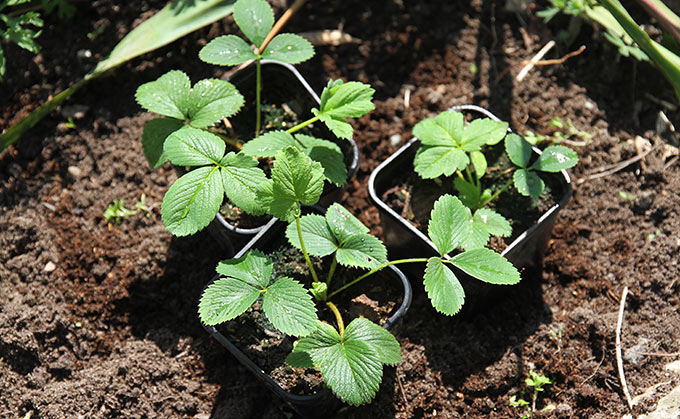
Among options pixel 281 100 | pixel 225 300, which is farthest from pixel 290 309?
pixel 281 100

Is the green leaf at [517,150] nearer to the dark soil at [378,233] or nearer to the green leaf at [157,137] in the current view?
the dark soil at [378,233]

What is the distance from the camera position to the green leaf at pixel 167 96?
4.99 ft

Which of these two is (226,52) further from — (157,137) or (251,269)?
(251,269)

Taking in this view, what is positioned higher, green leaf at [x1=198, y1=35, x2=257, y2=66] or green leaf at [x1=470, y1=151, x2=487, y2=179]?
green leaf at [x1=198, y1=35, x2=257, y2=66]

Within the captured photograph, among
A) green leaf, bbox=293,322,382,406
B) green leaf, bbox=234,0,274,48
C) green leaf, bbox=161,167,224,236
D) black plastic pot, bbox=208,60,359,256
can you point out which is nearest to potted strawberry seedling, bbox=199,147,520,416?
green leaf, bbox=293,322,382,406

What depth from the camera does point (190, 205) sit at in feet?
4.44

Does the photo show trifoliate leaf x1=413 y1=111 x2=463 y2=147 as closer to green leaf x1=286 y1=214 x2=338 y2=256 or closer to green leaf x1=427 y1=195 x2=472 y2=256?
green leaf x1=427 y1=195 x2=472 y2=256

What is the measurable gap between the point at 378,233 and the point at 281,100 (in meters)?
0.52

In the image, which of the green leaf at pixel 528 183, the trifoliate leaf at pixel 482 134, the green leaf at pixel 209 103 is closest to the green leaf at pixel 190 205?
the green leaf at pixel 209 103

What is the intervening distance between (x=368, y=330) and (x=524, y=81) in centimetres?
125

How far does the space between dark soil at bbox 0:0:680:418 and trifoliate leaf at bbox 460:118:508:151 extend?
48cm

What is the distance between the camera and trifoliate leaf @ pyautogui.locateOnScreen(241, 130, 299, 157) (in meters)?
1.49

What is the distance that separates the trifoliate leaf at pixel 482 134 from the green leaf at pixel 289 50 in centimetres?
47

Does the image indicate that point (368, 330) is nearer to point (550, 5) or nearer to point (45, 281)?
point (45, 281)
